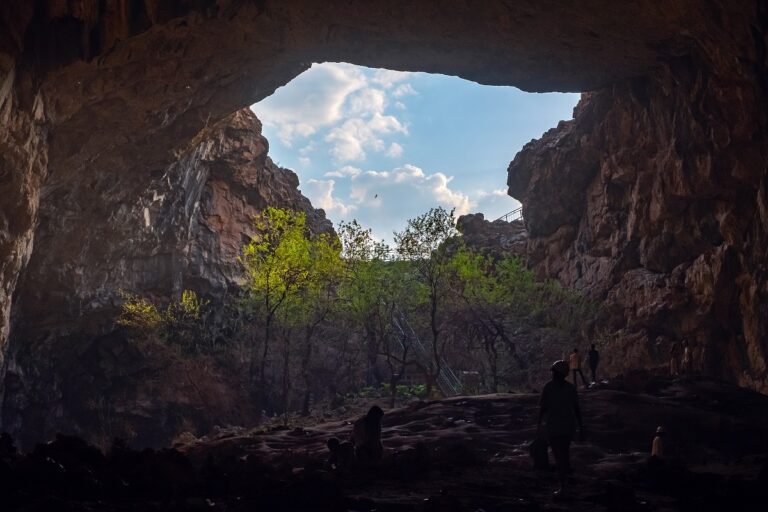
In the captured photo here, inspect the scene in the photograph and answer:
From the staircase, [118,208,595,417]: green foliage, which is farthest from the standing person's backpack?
the staircase

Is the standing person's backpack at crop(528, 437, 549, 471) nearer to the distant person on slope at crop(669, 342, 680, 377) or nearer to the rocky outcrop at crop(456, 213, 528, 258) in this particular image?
the distant person on slope at crop(669, 342, 680, 377)

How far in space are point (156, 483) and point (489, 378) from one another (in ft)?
93.9

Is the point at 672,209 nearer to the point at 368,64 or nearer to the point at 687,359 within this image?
the point at 687,359

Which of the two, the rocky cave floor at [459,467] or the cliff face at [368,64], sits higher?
the cliff face at [368,64]

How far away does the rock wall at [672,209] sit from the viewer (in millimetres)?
22500

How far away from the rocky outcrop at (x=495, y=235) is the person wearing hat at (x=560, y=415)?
40.3m

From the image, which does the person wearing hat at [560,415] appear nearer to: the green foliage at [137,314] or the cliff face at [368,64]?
the cliff face at [368,64]

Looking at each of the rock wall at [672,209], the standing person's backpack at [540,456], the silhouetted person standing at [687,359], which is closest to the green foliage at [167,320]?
the rock wall at [672,209]

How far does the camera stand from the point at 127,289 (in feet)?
115

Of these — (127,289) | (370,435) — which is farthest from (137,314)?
(370,435)

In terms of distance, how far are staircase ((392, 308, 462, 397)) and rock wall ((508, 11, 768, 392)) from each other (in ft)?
28.8

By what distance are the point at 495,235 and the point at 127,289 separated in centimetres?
3336

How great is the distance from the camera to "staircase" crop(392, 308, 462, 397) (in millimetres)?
36125

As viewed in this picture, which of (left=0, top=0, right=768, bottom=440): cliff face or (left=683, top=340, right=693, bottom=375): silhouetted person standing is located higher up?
(left=0, top=0, right=768, bottom=440): cliff face
